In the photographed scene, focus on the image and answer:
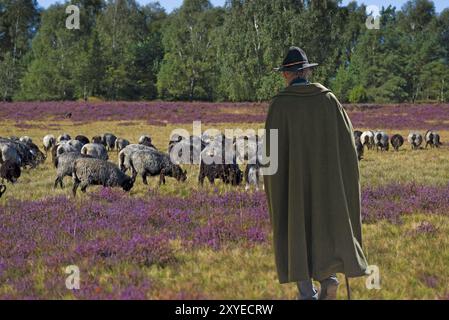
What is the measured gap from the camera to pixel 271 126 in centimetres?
555

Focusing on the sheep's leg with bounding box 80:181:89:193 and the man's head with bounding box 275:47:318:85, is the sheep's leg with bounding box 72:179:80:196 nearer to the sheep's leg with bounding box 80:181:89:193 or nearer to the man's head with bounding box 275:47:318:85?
the sheep's leg with bounding box 80:181:89:193

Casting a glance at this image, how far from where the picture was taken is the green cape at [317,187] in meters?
5.34

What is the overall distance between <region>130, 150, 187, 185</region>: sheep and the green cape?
9695 millimetres

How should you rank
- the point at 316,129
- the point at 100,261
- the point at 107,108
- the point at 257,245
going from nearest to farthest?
the point at 316,129
the point at 100,261
the point at 257,245
the point at 107,108

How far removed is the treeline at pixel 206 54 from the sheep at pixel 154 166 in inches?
1522

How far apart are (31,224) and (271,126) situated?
18.3 feet

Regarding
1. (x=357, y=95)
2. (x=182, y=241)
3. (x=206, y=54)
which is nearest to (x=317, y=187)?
(x=182, y=241)

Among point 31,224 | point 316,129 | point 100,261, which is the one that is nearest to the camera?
point 316,129

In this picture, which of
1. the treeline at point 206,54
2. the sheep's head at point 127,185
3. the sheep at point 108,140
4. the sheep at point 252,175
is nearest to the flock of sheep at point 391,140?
the sheep at point 108,140

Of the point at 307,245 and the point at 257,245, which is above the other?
the point at 307,245

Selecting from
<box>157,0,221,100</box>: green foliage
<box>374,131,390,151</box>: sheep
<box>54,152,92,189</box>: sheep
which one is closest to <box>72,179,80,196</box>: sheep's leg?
<box>54,152,92,189</box>: sheep

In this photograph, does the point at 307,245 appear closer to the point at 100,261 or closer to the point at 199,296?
the point at 199,296

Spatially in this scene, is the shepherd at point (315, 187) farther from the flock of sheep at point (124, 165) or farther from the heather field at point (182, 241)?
the flock of sheep at point (124, 165)

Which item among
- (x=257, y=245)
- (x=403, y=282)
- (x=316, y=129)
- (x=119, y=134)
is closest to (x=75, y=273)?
(x=257, y=245)
